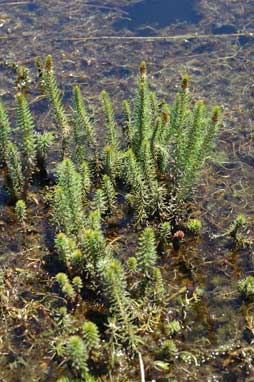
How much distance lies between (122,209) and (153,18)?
16.5 feet

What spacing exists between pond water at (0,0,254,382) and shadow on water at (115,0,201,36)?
20 mm

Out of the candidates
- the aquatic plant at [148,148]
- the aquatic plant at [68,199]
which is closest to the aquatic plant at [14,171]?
the aquatic plant at [148,148]

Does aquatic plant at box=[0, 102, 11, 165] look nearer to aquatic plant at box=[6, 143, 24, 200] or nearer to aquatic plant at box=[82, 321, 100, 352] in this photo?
aquatic plant at box=[6, 143, 24, 200]

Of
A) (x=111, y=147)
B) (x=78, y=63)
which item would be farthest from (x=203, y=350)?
(x=78, y=63)

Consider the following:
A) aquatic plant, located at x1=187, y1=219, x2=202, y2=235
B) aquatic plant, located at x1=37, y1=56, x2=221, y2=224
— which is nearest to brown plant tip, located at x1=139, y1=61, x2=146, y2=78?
aquatic plant, located at x1=37, y1=56, x2=221, y2=224

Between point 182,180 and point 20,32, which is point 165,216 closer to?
point 182,180

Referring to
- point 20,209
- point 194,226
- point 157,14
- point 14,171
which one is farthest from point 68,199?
point 157,14

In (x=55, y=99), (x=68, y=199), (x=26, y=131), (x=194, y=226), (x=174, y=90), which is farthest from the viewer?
(x=174, y=90)

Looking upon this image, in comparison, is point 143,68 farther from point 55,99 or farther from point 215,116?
point 55,99

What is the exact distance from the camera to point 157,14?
10.1 metres

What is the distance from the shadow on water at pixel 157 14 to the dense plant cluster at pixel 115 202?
341 cm

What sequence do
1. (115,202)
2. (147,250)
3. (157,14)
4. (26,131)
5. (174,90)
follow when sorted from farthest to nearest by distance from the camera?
1. (157,14)
2. (174,90)
3. (115,202)
4. (26,131)
5. (147,250)

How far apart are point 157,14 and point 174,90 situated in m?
2.39

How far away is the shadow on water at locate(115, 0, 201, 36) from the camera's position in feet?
32.2
